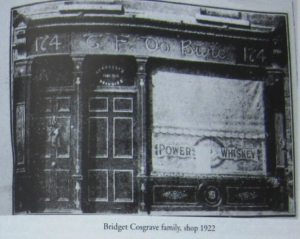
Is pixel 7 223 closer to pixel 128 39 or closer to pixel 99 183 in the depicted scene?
pixel 99 183

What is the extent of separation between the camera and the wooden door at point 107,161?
1204mm

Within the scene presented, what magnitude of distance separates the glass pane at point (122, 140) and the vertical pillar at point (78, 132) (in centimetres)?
9

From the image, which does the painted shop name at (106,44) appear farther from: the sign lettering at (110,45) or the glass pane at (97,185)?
the glass pane at (97,185)

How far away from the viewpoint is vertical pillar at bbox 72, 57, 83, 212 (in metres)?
1.20

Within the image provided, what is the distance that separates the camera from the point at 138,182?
48.1 inches

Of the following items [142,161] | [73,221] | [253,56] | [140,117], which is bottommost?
[73,221]

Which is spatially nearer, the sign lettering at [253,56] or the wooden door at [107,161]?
the wooden door at [107,161]

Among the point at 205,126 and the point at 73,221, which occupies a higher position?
the point at 205,126

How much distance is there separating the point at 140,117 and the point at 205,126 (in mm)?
168

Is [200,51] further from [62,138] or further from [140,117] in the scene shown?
[62,138]

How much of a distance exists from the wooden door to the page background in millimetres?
44

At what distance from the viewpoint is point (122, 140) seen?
1.22 meters

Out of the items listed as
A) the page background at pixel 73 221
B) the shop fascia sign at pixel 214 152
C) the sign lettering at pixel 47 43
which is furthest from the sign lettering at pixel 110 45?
the shop fascia sign at pixel 214 152

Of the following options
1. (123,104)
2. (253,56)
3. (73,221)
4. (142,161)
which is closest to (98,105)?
(123,104)
